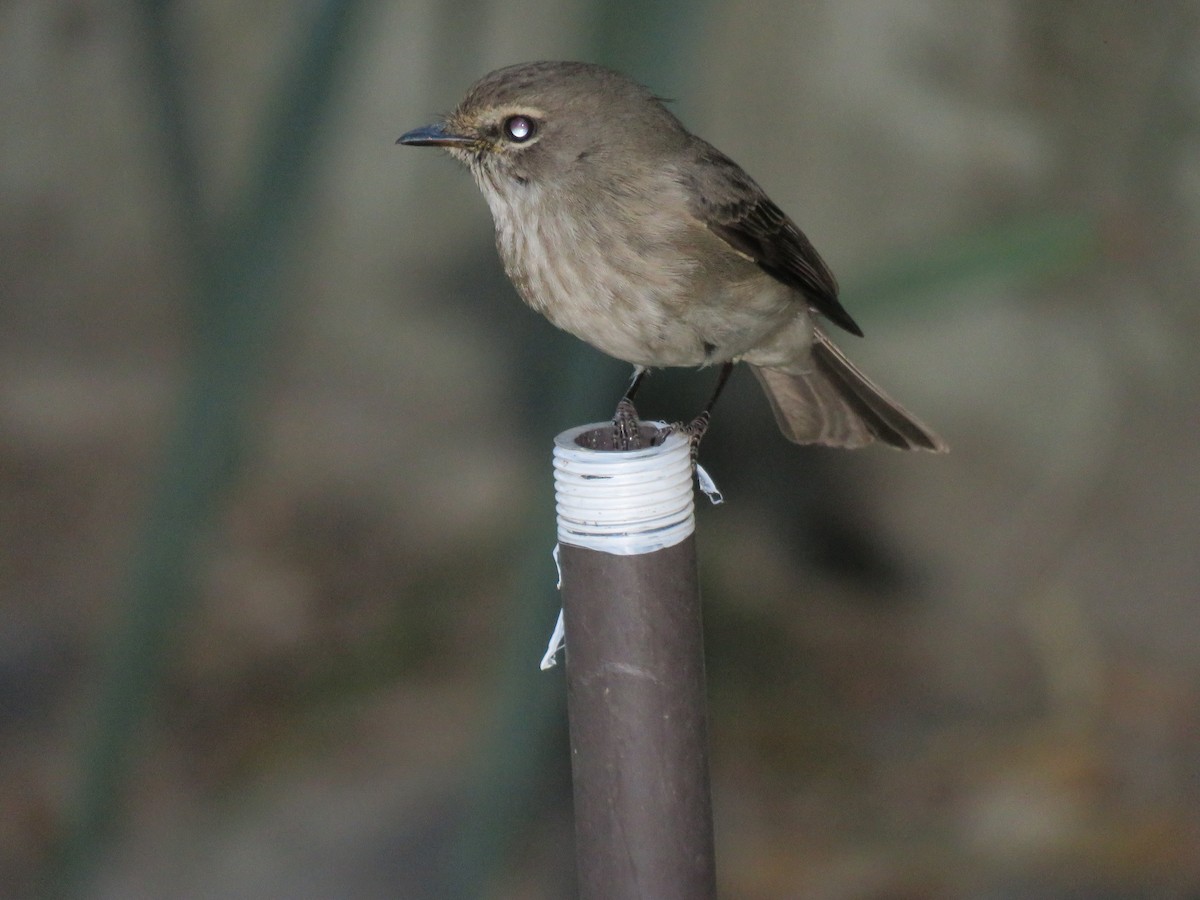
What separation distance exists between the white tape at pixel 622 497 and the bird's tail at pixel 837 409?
4.40 feet

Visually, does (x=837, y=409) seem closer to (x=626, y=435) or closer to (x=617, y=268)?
(x=617, y=268)

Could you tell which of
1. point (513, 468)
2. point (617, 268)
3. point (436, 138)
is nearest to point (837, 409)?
point (617, 268)

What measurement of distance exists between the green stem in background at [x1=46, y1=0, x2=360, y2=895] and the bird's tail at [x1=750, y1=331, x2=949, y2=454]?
1490 millimetres

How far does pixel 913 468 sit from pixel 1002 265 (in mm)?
886

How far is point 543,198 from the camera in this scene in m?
2.32

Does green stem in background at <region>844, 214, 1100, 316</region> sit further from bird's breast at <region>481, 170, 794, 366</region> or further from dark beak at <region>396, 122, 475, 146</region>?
dark beak at <region>396, 122, 475, 146</region>

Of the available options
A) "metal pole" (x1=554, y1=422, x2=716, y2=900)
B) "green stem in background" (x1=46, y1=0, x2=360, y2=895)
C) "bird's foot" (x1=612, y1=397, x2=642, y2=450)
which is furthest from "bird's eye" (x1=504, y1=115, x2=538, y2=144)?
"green stem in background" (x1=46, y1=0, x2=360, y2=895)

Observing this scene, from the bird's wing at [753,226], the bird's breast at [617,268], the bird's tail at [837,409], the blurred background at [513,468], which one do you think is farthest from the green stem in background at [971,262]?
the bird's breast at [617,268]

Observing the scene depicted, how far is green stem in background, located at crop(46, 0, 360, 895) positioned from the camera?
374 centimetres

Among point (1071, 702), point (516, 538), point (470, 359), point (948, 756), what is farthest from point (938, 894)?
point (470, 359)

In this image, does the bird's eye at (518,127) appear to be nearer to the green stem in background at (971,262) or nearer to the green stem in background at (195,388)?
the green stem in background at (195,388)

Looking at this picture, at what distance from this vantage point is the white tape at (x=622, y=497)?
5.49 ft

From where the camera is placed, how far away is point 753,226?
2498mm

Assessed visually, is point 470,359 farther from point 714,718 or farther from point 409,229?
point 714,718
